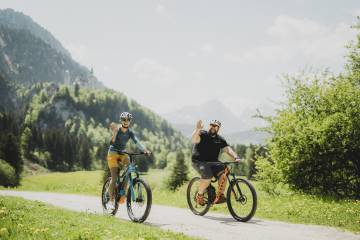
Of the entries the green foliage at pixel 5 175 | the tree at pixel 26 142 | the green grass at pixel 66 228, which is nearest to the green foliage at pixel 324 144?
the green grass at pixel 66 228

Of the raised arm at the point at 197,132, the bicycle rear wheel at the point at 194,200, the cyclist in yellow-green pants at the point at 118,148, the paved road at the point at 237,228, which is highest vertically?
the raised arm at the point at 197,132

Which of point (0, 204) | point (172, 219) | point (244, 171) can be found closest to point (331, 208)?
point (172, 219)

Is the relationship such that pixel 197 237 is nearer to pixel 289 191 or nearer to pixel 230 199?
pixel 230 199

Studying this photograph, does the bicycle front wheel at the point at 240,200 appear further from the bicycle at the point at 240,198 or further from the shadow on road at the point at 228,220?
the shadow on road at the point at 228,220

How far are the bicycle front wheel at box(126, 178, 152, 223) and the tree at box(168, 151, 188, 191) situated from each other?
207 feet

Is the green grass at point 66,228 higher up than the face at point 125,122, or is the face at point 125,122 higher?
the face at point 125,122

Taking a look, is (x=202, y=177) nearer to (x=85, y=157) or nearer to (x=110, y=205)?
(x=110, y=205)

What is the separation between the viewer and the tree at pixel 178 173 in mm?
75188

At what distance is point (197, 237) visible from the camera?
364 inches

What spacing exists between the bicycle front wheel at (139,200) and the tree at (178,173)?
207 feet

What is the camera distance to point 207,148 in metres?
12.9

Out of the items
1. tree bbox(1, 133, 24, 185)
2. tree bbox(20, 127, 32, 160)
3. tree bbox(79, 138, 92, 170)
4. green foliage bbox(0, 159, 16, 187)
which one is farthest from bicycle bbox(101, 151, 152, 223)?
tree bbox(79, 138, 92, 170)

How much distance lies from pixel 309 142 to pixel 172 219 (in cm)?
1251

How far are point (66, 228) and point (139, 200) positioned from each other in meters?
2.77
